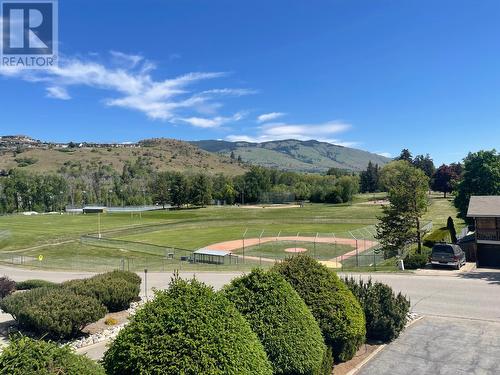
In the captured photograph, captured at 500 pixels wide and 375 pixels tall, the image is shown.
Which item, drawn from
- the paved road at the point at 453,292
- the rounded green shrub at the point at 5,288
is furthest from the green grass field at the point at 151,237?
the paved road at the point at 453,292

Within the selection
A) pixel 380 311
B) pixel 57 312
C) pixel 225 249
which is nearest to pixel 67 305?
pixel 57 312

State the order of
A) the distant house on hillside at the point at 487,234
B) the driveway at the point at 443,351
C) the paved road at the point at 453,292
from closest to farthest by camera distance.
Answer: the driveway at the point at 443,351 < the paved road at the point at 453,292 < the distant house on hillside at the point at 487,234

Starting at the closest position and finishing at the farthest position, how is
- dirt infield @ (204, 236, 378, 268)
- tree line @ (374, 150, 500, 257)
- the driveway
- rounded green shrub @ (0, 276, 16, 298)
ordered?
the driveway
rounded green shrub @ (0, 276, 16, 298)
tree line @ (374, 150, 500, 257)
dirt infield @ (204, 236, 378, 268)

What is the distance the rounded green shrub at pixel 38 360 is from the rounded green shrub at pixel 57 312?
1023 centimetres

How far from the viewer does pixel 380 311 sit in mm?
14547

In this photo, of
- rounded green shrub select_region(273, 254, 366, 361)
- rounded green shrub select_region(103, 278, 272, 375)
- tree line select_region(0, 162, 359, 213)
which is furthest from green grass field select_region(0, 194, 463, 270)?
tree line select_region(0, 162, 359, 213)

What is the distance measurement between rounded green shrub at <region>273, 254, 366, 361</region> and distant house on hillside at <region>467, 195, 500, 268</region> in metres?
25.8

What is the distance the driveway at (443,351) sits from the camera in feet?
41.1

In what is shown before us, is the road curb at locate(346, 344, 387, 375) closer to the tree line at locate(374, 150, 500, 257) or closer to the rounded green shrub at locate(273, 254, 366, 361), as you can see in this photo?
the rounded green shrub at locate(273, 254, 366, 361)

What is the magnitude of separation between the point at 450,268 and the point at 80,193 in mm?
143766

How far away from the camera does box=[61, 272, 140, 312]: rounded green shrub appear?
1841 centimetres

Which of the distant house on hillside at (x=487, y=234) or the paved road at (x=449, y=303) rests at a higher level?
the distant house on hillside at (x=487, y=234)

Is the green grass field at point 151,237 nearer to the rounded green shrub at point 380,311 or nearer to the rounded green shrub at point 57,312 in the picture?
the rounded green shrub at point 57,312

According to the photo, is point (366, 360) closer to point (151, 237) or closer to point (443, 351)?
point (443, 351)
